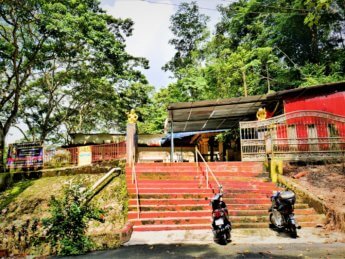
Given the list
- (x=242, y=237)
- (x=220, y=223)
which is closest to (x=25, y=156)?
(x=220, y=223)

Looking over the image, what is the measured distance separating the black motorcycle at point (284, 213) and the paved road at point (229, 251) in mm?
592

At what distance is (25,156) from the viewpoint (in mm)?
16297

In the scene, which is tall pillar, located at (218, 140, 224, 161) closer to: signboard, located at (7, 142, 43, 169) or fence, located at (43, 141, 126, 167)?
fence, located at (43, 141, 126, 167)

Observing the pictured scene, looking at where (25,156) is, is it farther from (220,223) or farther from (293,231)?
(293,231)

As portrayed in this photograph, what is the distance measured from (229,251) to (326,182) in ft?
18.4

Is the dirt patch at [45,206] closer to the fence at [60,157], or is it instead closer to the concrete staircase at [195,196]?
the concrete staircase at [195,196]

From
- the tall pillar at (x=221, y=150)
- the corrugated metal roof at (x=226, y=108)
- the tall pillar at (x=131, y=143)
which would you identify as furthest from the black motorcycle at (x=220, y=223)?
the tall pillar at (x=221, y=150)

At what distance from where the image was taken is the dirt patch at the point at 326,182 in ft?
27.3

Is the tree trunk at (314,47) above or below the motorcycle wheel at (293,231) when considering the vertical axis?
above

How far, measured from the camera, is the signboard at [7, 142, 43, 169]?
626 inches

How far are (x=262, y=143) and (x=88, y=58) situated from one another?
1348 centimetres

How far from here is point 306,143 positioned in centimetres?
1297

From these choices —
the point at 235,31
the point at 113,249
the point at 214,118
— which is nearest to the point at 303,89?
the point at 214,118

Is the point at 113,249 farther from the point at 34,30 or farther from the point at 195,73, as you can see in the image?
the point at 195,73
